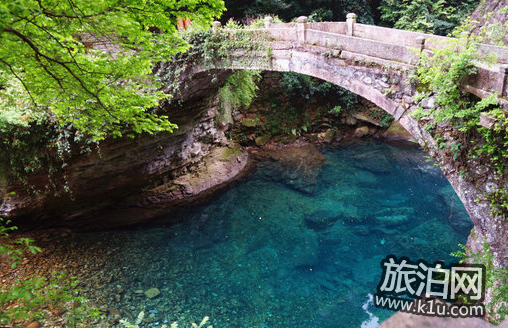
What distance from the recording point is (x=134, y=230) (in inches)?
332

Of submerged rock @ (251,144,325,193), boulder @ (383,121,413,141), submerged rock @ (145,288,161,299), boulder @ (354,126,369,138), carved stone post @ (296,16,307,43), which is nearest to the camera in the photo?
submerged rock @ (145,288,161,299)

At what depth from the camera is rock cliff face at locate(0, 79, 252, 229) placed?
25.6 feet

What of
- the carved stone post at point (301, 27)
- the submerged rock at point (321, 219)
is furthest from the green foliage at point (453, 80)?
the submerged rock at point (321, 219)

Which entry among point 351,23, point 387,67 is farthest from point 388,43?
point 351,23

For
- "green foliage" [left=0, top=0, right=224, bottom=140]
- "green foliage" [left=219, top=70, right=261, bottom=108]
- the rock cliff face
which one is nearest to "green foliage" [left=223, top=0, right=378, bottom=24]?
"green foliage" [left=219, top=70, right=261, bottom=108]

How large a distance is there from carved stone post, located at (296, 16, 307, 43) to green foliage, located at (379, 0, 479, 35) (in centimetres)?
909

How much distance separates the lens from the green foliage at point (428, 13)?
13.3 m

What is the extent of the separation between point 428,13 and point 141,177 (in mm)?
14625

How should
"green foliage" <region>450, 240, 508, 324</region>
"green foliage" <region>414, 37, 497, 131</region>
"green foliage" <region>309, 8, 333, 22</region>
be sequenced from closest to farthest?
1. "green foliage" <region>450, 240, 508, 324</region>
2. "green foliage" <region>414, 37, 497, 131</region>
3. "green foliage" <region>309, 8, 333, 22</region>

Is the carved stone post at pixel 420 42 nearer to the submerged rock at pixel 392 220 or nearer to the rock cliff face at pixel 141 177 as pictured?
the submerged rock at pixel 392 220

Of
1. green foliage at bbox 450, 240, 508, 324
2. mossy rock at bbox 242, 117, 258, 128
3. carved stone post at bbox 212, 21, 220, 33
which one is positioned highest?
carved stone post at bbox 212, 21, 220, 33

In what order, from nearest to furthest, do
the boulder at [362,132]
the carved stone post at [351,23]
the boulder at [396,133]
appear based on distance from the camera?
the carved stone post at [351,23], the boulder at [396,133], the boulder at [362,132]

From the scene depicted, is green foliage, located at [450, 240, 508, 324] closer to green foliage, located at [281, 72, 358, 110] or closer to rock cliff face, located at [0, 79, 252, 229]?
rock cliff face, located at [0, 79, 252, 229]

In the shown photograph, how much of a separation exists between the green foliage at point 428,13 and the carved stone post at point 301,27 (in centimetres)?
909
